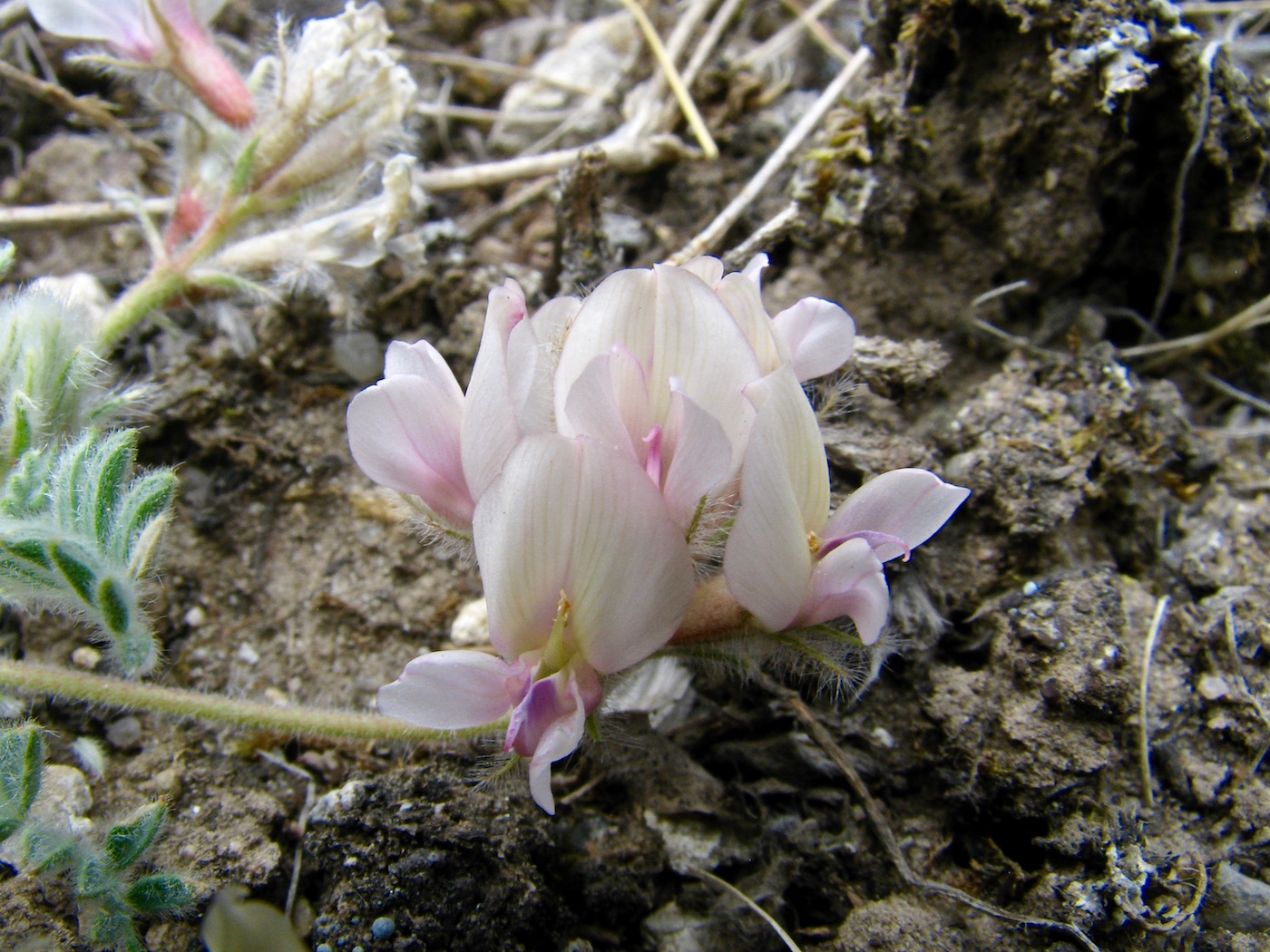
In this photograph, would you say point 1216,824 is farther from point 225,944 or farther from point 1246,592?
point 225,944

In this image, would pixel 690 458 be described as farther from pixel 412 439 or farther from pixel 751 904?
pixel 751 904

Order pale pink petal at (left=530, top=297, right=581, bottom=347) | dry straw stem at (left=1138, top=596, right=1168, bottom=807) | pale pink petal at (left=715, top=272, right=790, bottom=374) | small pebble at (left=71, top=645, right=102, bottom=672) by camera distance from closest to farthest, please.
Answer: pale pink petal at (left=715, top=272, right=790, bottom=374) < pale pink petal at (left=530, top=297, right=581, bottom=347) < dry straw stem at (left=1138, top=596, right=1168, bottom=807) < small pebble at (left=71, top=645, right=102, bottom=672)

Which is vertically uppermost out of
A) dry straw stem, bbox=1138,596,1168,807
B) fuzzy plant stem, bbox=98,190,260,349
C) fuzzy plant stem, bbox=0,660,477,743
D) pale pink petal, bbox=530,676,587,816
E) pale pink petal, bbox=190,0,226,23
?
pale pink petal, bbox=190,0,226,23

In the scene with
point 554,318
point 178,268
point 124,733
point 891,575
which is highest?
point 554,318

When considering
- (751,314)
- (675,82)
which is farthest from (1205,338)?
(675,82)

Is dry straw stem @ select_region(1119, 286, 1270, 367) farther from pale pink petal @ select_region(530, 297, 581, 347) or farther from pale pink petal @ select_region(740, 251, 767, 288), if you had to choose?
pale pink petal @ select_region(530, 297, 581, 347)

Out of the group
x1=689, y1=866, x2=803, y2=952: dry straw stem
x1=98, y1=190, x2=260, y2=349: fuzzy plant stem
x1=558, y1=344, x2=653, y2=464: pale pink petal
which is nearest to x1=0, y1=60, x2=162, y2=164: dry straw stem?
x1=98, y1=190, x2=260, y2=349: fuzzy plant stem

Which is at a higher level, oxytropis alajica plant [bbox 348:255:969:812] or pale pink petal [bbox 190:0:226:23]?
pale pink petal [bbox 190:0:226:23]

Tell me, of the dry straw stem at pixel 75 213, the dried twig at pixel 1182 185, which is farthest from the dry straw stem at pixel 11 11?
the dried twig at pixel 1182 185
